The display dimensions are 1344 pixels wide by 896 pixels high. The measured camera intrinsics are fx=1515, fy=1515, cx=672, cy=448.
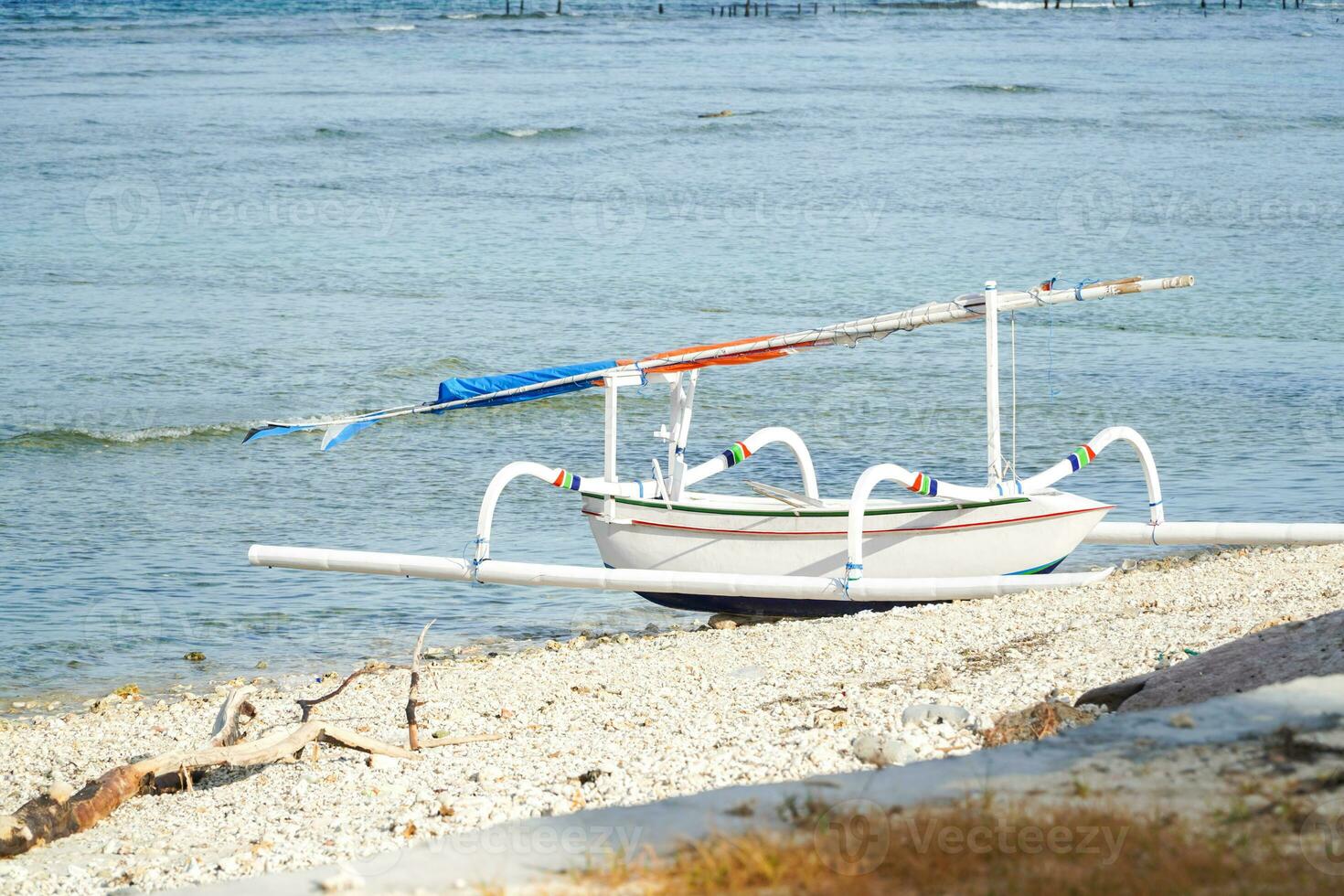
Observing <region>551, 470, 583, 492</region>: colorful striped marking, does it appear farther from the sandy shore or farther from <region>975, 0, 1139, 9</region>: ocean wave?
<region>975, 0, 1139, 9</region>: ocean wave

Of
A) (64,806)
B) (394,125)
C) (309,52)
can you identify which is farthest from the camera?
(309,52)

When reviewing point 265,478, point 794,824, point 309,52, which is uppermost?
point 309,52

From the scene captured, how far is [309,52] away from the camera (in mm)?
85312

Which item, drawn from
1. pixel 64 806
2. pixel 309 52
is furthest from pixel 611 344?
pixel 309 52

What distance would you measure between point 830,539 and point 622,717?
418 centimetres

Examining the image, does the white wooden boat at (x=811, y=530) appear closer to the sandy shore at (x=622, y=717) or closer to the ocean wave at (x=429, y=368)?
the sandy shore at (x=622, y=717)

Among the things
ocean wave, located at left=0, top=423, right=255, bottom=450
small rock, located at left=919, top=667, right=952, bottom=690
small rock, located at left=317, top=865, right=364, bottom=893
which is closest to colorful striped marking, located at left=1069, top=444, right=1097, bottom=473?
small rock, located at left=919, top=667, right=952, bottom=690

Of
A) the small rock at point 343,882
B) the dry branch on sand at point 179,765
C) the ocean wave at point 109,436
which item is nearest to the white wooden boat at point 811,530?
the dry branch on sand at point 179,765

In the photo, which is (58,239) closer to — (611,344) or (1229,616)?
(611,344)

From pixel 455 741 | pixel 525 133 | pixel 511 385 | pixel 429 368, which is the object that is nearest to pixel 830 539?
pixel 511 385

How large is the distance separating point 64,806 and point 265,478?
11984 mm

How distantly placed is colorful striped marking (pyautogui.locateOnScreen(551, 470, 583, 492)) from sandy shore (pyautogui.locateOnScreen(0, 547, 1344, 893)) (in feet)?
4.79

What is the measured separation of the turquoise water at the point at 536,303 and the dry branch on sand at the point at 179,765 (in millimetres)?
4080

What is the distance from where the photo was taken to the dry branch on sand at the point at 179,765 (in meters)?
8.45
